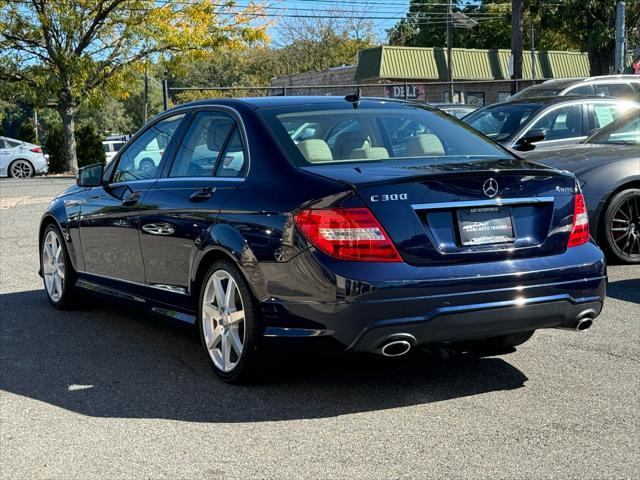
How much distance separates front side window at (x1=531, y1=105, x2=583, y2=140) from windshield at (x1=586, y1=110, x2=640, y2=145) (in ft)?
4.54

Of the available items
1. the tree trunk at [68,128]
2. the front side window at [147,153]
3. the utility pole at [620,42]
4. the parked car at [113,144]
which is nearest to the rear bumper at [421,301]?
the front side window at [147,153]

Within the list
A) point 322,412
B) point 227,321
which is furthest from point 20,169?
point 322,412

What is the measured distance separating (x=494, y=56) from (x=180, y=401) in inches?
1956

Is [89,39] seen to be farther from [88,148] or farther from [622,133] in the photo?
[622,133]

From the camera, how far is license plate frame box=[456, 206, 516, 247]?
181 inches

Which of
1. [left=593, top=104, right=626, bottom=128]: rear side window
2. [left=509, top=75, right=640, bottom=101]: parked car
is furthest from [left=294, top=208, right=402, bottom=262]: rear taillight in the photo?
[left=509, top=75, right=640, bottom=101]: parked car

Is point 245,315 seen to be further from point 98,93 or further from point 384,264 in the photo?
point 98,93

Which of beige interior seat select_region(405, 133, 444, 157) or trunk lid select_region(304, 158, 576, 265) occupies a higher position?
beige interior seat select_region(405, 133, 444, 157)

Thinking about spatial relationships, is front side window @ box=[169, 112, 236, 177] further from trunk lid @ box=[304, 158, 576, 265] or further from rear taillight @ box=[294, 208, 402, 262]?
rear taillight @ box=[294, 208, 402, 262]

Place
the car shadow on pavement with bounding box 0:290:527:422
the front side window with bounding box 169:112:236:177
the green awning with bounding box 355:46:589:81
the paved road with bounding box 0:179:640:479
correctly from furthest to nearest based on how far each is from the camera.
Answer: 1. the green awning with bounding box 355:46:589:81
2. the front side window with bounding box 169:112:236:177
3. the car shadow on pavement with bounding box 0:290:527:422
4. the paved road with bounding box 0:179:640:479

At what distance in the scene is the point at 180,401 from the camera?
16.2ft

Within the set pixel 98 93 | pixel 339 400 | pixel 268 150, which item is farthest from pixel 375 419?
pixel 98 93

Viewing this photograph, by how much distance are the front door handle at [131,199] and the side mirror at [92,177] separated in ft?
2.36

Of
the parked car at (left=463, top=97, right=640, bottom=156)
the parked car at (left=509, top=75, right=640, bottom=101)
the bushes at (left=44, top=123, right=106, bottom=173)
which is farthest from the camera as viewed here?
the bushes at (left=44, top=123, right=106, bottom=173)
